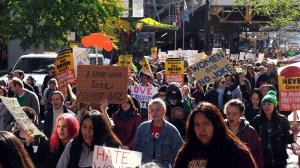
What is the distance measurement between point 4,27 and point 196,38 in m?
32.1

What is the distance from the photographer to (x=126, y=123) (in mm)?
8867

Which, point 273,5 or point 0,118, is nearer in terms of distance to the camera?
point 0,118

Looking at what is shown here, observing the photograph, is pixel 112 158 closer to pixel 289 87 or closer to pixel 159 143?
A: pixel 159 143

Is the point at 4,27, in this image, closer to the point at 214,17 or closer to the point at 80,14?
the point at 80,14

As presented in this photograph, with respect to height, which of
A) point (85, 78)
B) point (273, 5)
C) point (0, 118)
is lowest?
point (0, 118)

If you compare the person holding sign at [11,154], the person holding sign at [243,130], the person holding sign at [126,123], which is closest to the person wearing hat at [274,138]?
the person holding sign at [243,130]

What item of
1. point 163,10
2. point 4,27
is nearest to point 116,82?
point 4,27

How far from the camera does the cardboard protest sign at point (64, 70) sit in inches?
449

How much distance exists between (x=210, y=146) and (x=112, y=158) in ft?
3.62

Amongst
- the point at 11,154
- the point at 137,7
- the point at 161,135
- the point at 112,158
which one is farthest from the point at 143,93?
the point at 137,7

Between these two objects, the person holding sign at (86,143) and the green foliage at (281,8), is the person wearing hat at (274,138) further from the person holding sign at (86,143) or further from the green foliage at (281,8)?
the green foliage at (281,8)

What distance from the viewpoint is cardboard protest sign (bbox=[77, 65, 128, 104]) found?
8.34 meters

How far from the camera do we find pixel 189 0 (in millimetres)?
59844

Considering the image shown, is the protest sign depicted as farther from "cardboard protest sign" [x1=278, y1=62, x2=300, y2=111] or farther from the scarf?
"cardboard protest sign" [x1=278, y1=62, x2=300, y2=111]
